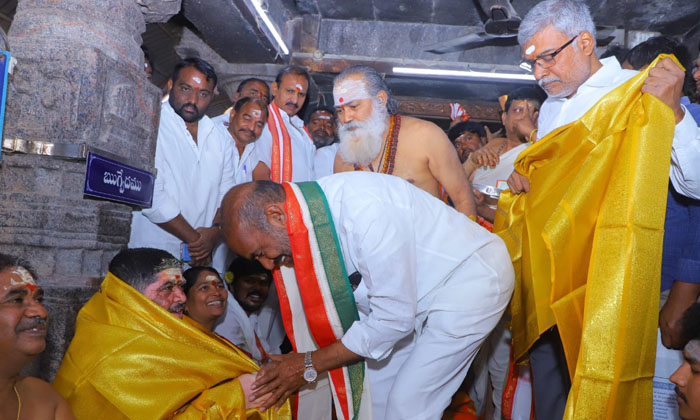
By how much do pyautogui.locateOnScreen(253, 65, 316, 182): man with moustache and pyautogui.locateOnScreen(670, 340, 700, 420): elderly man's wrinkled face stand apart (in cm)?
335

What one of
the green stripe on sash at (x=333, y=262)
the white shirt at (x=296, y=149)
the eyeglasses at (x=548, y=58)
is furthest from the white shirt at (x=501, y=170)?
the green stripe on sash at (x=333, y=262)

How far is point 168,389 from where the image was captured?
8.64 feet

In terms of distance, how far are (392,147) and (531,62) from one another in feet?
3.51

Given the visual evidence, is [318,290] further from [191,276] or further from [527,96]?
[527,96]

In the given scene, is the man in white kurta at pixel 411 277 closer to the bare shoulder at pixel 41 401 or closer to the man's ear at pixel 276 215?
the man's ear at pixel 276 215

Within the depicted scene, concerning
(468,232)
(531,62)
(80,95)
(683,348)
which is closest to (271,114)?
(80,95)

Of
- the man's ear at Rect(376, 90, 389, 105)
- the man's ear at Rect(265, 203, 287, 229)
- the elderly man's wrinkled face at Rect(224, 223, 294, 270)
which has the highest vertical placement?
the man's ear at Rect(376, 90, 389, 105)

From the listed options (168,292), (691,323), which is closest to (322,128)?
(168,292)

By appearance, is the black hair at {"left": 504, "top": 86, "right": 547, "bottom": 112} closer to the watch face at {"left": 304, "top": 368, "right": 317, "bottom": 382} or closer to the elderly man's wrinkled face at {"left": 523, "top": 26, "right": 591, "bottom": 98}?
the elderly man's wrinkled face at {"left": 523, "top": 26, "right": 591, "bottom": 98}

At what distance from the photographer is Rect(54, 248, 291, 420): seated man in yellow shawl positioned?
258cm

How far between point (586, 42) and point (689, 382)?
154cm

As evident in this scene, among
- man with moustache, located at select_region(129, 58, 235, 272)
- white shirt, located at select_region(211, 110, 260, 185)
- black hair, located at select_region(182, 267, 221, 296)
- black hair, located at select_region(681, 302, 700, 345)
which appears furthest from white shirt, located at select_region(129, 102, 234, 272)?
black hair, located at select_region(681, 302, 700, 345)

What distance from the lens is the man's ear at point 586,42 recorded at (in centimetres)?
289

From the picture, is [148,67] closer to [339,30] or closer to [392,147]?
[392,147]
